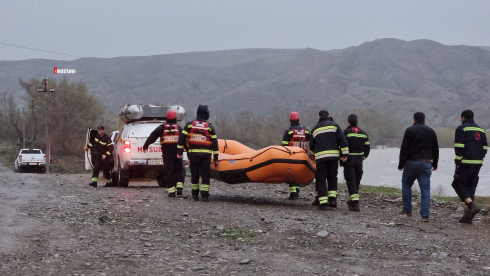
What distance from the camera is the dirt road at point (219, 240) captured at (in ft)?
20.7

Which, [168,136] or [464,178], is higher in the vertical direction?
[168,136]

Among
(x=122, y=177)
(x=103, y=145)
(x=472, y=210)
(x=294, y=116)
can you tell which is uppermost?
(x=294, y=116)

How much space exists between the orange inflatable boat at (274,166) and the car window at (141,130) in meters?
4.55

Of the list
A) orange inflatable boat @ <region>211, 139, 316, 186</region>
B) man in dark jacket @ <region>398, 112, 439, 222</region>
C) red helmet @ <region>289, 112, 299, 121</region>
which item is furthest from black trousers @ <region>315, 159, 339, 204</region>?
red helmet @ <region>289, 112, 299, 121</region>

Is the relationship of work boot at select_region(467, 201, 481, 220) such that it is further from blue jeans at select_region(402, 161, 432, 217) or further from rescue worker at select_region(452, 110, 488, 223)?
blue jeans at select_region(402, 161, 432, 217)

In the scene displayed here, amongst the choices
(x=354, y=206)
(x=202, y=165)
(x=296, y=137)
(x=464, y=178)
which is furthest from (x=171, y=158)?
(x=464, y=178)

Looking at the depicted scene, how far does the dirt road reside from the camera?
6324mm

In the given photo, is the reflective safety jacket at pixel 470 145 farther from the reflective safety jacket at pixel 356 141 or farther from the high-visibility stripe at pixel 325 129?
the high-visibility stripe at pixel 325 129

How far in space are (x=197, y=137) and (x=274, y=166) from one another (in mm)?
1624

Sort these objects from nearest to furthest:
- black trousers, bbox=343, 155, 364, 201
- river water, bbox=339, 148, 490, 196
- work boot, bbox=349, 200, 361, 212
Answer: black trousers, bbox=343, 155, 364, 201 → work boot, bbox=349, 200, 361, 212 → river water, bbox=339, 148, 490, 196

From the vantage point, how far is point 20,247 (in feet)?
21.8

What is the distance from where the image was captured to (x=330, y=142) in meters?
11.1

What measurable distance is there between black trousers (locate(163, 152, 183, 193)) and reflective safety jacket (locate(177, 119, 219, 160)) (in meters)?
0.91

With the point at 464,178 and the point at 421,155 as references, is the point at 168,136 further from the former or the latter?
the point at 464,178
